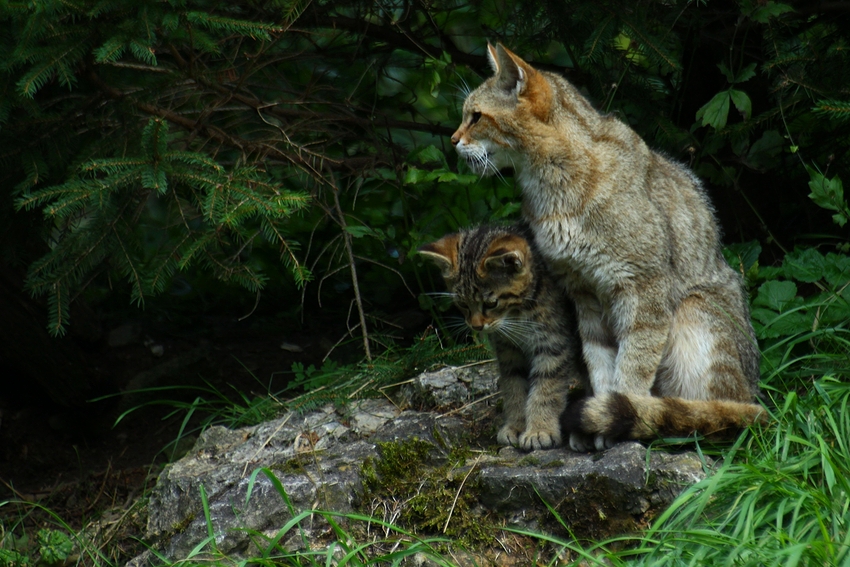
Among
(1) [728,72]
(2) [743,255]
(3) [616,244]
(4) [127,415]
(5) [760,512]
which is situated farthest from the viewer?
(4) [127,415]

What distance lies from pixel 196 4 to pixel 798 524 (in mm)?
3557

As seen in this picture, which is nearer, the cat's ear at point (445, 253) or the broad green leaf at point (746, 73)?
the cat's ear at point (445, 253)

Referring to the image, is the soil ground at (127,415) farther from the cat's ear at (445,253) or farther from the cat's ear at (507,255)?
the cat's ear at (507,255)

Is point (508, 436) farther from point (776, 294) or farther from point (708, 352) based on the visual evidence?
point (776, 294)

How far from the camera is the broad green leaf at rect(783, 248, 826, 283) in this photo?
14.7 ft

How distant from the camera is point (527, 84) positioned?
12.9 feet

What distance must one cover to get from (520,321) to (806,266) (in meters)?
1.74

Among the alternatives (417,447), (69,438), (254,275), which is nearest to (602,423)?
(417,447)

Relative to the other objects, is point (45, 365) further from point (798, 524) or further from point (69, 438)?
point (798, 524)

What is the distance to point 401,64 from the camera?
18.4 ft

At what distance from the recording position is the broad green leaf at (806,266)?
4480mm

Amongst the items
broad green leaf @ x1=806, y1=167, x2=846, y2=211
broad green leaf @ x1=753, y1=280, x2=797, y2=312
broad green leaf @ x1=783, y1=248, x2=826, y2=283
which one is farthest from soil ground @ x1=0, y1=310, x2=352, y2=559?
broad green leaf @ x1=806, y1=167, x2=846, y2=211

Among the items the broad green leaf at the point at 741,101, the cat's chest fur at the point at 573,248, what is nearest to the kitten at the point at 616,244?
the cat's chest fur at the point at 573,248

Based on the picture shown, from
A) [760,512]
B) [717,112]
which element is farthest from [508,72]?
[760,512]
